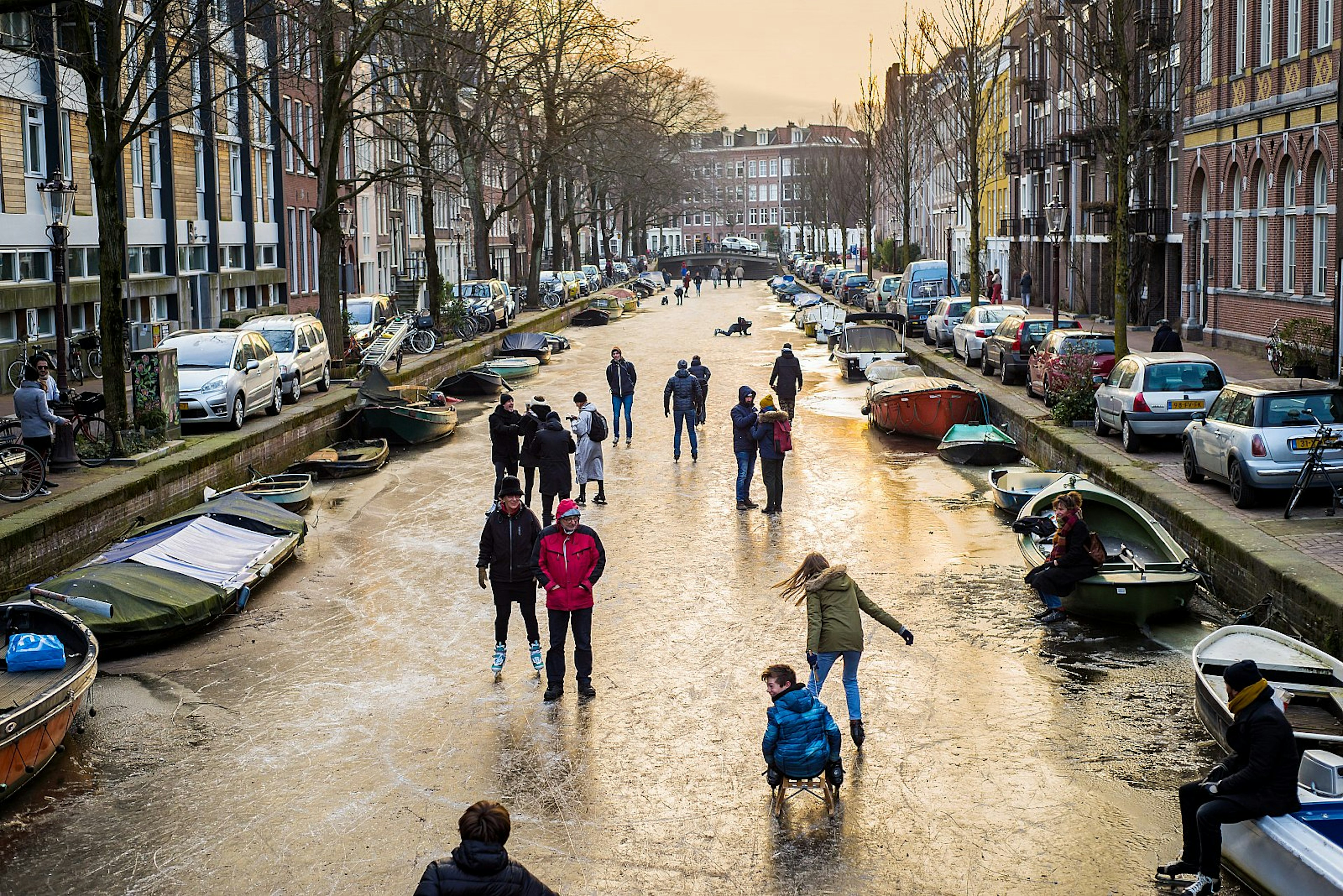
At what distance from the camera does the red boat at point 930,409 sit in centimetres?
2850

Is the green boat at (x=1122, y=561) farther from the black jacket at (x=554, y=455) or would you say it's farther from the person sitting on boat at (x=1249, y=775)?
the person sitting on boat at (x=1249, y=775)

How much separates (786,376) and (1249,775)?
19.7 m

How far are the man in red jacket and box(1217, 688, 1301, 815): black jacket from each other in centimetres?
511

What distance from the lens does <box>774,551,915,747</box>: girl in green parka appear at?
1091 centimetres

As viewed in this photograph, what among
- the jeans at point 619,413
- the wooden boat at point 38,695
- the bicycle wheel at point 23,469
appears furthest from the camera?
the jeans at point 619,413

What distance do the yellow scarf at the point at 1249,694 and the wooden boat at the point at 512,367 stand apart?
33605mm

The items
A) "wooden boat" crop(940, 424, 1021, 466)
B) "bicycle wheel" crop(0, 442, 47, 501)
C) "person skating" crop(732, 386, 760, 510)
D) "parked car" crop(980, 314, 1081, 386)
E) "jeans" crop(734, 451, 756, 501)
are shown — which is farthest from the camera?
"parked car" crop(980, 314, 1081, 386)

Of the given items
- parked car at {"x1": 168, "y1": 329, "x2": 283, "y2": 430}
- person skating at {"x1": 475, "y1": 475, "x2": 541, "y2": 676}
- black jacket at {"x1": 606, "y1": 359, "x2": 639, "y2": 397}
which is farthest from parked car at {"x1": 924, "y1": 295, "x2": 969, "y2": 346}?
person skating at {"x1": 475, "y1": 475, "x2": 541, "y2": 676}

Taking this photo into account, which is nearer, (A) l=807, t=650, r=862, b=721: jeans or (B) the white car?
(A) l=807, t=650, r=862, b=721: jeans

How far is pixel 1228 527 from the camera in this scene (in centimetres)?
1565

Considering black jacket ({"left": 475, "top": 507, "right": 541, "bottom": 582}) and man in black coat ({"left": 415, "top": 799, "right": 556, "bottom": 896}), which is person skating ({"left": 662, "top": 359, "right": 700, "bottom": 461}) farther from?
man in black coat ({"left": 415, "top": 799, "right": 556, "bottom": 896})

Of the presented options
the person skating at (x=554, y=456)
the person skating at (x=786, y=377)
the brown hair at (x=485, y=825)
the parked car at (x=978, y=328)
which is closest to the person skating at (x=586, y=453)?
the person skating at (x=554, y=456)

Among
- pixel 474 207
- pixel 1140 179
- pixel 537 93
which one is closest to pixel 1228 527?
pixel 1140 179

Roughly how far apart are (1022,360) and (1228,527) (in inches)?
675
